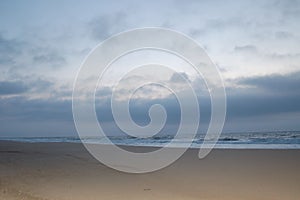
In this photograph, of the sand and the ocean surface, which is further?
the ocean surface

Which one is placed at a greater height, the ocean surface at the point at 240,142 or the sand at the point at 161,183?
the ocean surface at the point at 240,142

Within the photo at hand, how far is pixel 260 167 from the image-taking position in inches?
540

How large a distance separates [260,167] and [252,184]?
12.8 ft

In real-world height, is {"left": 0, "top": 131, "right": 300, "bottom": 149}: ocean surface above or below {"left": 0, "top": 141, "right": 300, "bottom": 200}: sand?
above

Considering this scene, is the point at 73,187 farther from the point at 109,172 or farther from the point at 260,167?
the point at 260,167

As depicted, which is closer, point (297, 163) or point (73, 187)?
point (73, 187)

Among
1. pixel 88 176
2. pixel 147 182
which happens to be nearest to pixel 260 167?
pixel 147 182

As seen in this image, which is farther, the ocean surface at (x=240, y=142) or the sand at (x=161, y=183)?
the ocean surface at (x=240, y=142)

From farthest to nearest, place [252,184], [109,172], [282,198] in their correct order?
[109,172], [252,184], [282,198]

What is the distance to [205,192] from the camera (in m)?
9.09

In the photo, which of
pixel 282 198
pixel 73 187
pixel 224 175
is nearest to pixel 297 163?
pixel 224 175

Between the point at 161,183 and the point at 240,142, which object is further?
the point at 240,142

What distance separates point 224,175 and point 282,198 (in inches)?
151

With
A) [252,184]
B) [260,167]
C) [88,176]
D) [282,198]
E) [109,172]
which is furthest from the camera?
[260,167]
